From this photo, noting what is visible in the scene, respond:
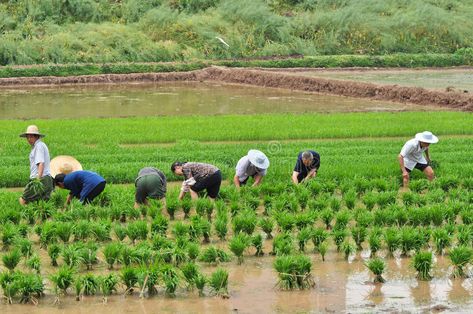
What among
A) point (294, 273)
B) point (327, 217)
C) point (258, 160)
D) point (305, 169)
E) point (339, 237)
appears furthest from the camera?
point (305, 169)

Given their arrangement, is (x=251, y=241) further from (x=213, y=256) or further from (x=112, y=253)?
(x=112, y=253)

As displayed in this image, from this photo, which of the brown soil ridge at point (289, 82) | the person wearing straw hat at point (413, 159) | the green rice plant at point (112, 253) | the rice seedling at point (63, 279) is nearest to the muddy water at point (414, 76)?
the brown soil ridge at point (289, 82)

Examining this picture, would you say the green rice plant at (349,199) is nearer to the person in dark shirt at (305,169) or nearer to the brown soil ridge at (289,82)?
the person in dark shirt at (305,169)

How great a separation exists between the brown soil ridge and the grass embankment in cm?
313

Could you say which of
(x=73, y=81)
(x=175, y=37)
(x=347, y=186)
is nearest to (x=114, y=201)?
(x=347, y=186)

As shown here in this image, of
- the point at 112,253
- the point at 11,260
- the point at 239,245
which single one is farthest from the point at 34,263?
the point at 239,245

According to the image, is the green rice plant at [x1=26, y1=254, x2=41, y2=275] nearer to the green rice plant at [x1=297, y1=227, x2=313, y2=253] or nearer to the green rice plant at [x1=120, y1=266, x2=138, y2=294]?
the green rice plant at [x1=120, y1=266, x2=138, y2=294]

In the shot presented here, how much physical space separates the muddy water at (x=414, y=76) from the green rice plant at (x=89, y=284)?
18.9 m

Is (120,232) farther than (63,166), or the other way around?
(63,166)

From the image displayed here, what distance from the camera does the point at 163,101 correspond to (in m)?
25.7

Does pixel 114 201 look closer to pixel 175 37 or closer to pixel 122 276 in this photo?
pixel 122 276

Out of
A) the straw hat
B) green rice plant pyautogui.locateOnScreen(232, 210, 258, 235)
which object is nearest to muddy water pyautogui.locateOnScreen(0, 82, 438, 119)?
the straw hat

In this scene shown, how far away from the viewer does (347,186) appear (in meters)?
12.4

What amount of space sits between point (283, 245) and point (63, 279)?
2.20m
